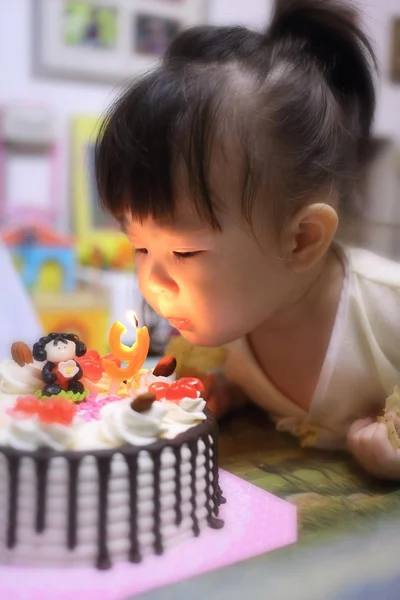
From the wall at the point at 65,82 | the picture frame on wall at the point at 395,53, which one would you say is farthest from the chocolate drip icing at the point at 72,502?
the picture frame on wall at the point at 395,53

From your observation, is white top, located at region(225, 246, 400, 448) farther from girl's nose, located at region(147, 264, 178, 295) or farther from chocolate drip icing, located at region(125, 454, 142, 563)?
chocolate drip icing, located at region(125, 454, 142, 563)

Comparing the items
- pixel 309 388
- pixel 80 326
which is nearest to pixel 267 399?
pixel 309 388

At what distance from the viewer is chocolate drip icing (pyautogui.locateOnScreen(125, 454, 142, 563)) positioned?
70 cm

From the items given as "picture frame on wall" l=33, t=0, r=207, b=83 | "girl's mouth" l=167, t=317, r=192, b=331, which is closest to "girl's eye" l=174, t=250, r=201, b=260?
"girl's mouth" l=167, t=317, r=192, b=331

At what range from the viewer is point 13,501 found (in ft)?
2.30

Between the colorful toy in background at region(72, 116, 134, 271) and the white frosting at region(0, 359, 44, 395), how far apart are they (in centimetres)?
137

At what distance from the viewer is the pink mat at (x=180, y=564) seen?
65 cm

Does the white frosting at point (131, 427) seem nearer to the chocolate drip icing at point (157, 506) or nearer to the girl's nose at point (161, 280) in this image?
the chocolate drip icing at point (157, 506)

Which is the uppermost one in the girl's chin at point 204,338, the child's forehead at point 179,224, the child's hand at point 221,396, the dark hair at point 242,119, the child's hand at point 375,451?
the dark hair at point 242,119

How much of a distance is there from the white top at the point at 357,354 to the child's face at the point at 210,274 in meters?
0.12

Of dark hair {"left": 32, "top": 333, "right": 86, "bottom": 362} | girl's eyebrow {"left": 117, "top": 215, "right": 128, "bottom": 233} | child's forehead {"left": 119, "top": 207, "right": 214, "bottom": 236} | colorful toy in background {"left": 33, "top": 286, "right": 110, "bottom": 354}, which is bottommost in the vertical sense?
colorful toy in background {"left": 33, "top": 286, "right": 110, "bottom": 354}

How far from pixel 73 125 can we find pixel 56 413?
1.66 meters

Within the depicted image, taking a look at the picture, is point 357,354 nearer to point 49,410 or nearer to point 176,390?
point 176,390

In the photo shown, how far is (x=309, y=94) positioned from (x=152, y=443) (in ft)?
1.68
